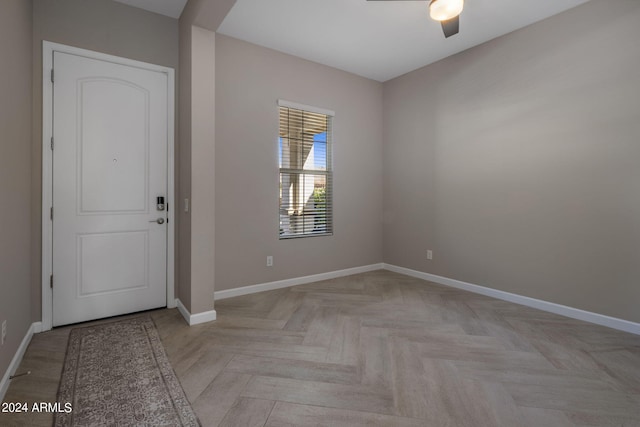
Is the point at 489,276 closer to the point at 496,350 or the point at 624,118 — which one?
the point at 496,350

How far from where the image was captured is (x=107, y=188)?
281 cm

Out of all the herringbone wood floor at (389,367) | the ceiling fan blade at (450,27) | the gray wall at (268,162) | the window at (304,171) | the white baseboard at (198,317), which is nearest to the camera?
the herringbone wood floor at (389,367)

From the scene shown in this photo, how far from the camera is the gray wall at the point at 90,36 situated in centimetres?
249

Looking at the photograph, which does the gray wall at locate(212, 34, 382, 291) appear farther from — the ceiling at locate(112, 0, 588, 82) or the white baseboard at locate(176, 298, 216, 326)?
the white baseboard at locate(176, 298, 216, 326)

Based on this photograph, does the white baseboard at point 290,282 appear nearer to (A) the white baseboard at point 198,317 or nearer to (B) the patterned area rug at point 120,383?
(A) the white baseboard at point 198,317

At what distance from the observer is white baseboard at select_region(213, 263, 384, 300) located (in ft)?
11.3

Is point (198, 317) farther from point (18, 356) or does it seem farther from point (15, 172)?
point (15, 172)

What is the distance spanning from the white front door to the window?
4.46 feet

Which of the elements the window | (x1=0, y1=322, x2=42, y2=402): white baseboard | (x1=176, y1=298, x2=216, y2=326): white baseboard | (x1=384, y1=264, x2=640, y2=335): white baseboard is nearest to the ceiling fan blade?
the window

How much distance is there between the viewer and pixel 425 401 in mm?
1747

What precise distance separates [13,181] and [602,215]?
14.8 ft

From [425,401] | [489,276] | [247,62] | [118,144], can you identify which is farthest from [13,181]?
[489,276]

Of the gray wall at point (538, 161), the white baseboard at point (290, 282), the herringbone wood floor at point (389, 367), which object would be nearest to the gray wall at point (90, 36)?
the white baseboard at point (290, 282)

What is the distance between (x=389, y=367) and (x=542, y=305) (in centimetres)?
206
